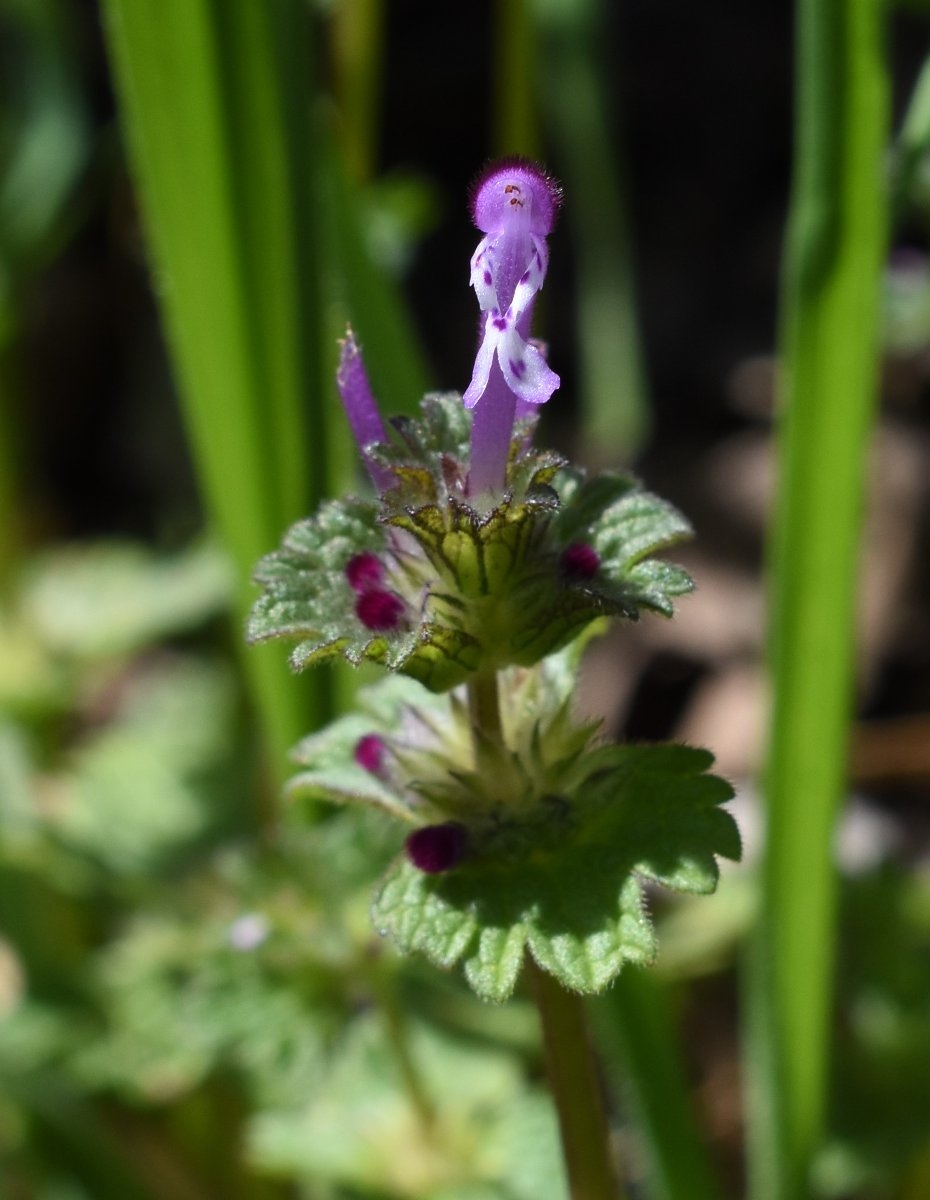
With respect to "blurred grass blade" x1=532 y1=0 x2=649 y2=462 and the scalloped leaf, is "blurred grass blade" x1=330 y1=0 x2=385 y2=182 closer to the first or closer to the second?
"blurred grass blade" x1=532 y1=0 x2=649 y2=462

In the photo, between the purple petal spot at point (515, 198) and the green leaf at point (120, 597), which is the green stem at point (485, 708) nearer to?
the purple petal spot at point (515, 198)

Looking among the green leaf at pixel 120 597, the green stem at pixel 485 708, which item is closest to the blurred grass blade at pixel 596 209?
the green leaf at pixel 120 597

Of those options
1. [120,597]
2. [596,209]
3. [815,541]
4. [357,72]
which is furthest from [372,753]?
[596,209]

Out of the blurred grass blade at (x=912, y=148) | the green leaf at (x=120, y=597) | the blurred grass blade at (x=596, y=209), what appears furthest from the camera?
the blurred grass blade at (x=596, y=209)

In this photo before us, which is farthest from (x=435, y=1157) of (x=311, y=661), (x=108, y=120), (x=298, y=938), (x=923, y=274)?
(x=108, y=120)

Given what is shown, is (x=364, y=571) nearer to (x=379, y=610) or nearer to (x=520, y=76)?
(x=379, y=610)

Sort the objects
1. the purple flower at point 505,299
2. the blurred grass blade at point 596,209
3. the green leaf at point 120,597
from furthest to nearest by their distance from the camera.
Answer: the blurred grass blade at point 596,209 < the green leaf at point 120,597 < the purple flower at point 505,299

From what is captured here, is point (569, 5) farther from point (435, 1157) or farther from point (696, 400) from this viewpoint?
point (435, 1157)
